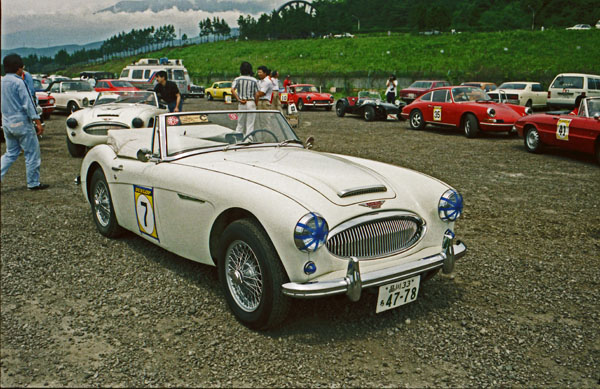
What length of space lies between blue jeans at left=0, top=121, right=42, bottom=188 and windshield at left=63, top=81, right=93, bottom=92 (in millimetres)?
13018

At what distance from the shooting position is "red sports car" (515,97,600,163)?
855 centimetres

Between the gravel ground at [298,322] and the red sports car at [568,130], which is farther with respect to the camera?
the red sports car at [568,130]

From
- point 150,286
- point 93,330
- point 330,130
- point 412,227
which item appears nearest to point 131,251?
point 150,286

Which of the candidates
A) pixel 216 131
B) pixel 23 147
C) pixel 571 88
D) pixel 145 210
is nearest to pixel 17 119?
pixel 23 147

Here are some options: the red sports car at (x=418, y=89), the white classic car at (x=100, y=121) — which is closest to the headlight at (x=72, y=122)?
the white classic car at (x=100, y=121)

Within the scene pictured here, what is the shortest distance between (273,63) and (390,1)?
83339 millimetres

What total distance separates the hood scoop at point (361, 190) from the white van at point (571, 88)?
18.3m

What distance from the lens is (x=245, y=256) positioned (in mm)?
2957

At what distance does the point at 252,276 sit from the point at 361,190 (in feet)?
2.82

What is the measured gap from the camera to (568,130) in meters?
9.03

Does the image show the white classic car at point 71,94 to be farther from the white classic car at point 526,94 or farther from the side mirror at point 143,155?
the white classic car at point 526,94

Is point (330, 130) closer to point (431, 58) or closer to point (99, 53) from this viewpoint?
point (431, 58)

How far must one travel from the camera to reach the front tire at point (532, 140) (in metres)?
9.90

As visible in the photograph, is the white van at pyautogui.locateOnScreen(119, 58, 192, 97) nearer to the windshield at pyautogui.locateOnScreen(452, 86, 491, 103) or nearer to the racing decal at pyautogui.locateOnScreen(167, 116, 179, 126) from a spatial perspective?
the windshield at pyautogui.locateOnScreen(452, 86, 491, 103)
